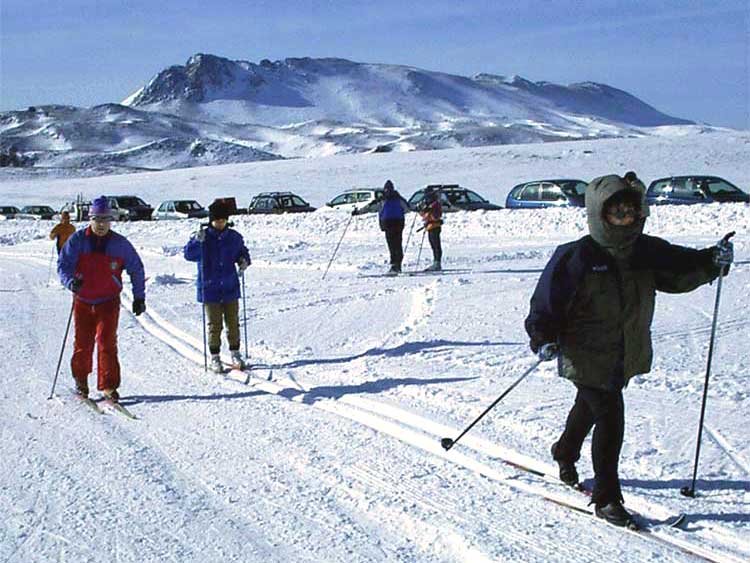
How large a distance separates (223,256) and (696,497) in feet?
15.9

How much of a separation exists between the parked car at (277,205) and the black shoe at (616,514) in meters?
31.8

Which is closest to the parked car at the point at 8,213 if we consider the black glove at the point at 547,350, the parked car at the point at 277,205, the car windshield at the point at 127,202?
the car windshield at the point at 127,202

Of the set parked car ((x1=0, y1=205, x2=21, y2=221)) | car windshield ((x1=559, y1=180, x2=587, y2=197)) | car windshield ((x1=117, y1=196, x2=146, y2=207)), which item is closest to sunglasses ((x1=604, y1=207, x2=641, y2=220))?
car windshield ((x1=559, y1=180, x2=587, y2=197))

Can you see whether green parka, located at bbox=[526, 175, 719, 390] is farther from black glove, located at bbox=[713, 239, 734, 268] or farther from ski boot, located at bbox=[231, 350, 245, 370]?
ski boot, located at bbox=[231, 350, 245, 370]

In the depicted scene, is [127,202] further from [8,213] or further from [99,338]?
[99,338]

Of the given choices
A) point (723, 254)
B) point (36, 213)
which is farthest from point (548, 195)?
point (36, 213)

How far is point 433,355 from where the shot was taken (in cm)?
880

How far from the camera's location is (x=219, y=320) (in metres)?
8.54

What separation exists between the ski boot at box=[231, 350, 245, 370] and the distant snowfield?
0.17 m

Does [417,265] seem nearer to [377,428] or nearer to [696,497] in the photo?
[377,428]

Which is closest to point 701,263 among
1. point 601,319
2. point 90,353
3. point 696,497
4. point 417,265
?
point 601,319

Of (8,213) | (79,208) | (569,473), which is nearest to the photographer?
(569,473)

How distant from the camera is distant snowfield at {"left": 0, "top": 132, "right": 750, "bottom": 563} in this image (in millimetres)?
4547

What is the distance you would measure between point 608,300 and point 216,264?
15.3ft
